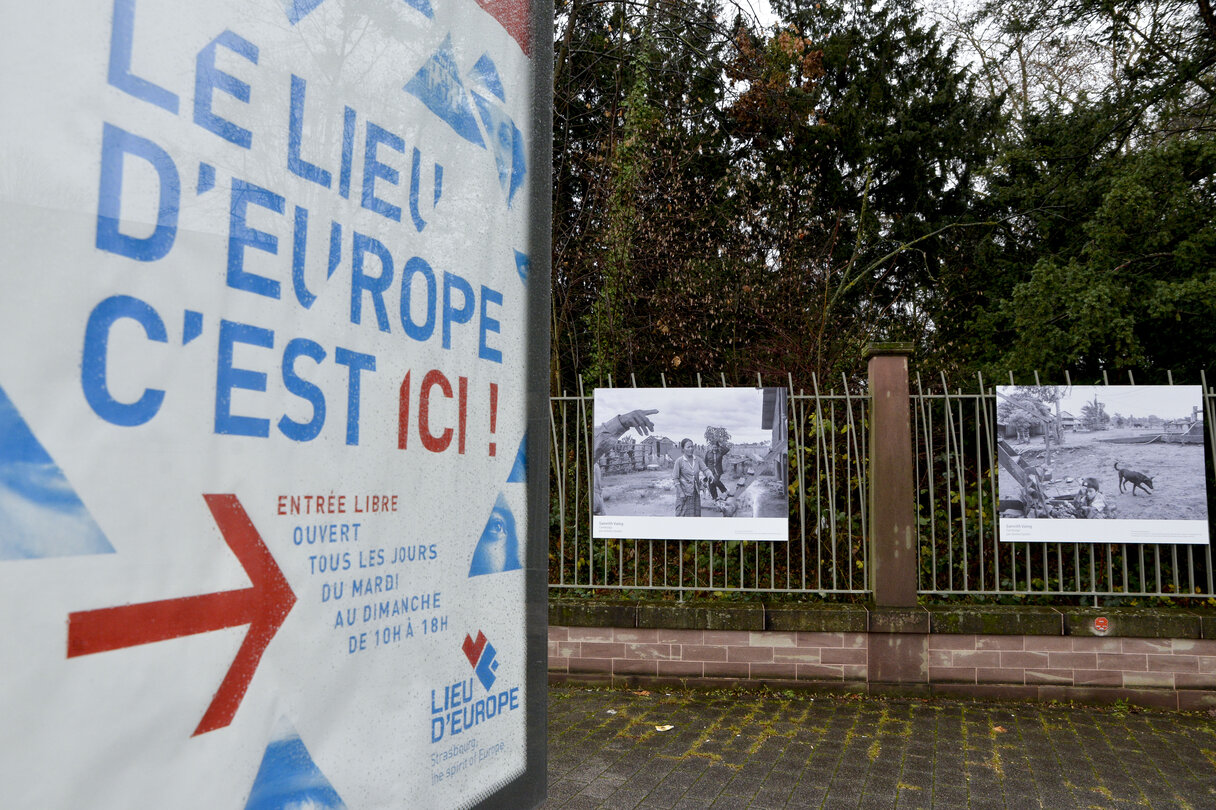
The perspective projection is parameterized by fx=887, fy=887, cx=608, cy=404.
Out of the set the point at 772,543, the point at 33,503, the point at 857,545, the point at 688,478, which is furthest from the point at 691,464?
the point at 33,503

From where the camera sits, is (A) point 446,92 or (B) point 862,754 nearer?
(A) point 446,92

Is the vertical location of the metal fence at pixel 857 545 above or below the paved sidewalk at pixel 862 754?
above

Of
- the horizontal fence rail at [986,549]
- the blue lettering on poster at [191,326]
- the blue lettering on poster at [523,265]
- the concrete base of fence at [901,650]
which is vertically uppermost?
the blue lettering on poster at [523,265]

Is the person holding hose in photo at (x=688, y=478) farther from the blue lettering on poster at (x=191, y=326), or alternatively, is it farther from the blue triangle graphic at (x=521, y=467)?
the blue lettering on poster at (x=191, y=326)

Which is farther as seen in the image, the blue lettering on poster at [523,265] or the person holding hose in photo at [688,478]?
the person holding hose in photo at [688,478]

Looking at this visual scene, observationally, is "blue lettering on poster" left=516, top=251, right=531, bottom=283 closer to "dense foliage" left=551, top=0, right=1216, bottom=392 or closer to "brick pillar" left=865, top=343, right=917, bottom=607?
"brick pillar" left=865, top=343, right=917, bottom=607

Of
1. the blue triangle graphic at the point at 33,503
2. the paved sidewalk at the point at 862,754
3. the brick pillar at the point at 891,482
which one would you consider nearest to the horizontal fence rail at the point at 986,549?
the brick pillar at the point at 891,482

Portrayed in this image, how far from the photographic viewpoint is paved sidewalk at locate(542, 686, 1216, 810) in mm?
4395

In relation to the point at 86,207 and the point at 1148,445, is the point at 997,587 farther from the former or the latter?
the point at 86,207

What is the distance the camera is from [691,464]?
6.90 metres

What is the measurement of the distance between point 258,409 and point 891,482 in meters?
6.17

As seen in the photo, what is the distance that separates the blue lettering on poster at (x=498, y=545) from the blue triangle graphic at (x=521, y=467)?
0.04 m

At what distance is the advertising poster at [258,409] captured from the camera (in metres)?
0.73

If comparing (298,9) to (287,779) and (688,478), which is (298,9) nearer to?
(287,779)
